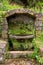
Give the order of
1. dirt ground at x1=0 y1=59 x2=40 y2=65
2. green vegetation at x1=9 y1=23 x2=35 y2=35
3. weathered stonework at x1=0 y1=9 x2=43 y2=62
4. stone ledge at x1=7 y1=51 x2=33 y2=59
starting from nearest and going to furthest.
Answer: dirt ground at x1=0 y1=59 x2=40 y2=65 → stone ledge at x1=7 y1=51 x2=33 y2=59 → weathered stonework at x1=0 y1=9 x2=43 y2=62 → green vegetation at x1=9 y1=23 x2=35 y2=35

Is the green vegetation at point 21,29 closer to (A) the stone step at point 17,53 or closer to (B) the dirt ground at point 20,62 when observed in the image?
(A) the stone step at point 17,53

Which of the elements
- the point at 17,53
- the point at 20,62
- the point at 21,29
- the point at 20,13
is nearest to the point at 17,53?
the point at 17,53

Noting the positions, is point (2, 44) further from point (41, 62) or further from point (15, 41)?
point (41, 62)

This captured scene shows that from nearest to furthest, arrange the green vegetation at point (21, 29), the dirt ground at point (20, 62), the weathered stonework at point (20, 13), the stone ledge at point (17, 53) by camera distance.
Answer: the dirt ground at point (20, 62) → the stone ledge at point (17, 53) → the weathered stonework at point (20, 13) → the green vegetation at point (21, 29)

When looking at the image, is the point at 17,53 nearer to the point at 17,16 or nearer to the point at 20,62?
the point at 20,62

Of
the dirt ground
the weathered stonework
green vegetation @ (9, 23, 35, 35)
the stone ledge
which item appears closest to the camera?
the dirt ground

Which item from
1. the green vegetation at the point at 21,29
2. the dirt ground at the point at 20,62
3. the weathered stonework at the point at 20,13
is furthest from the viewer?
Answer: the green vegetation at the point at 21,29

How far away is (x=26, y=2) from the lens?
11375 mm

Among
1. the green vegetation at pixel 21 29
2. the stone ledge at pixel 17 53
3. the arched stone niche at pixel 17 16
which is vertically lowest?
the stone ledge at pixel 17 53

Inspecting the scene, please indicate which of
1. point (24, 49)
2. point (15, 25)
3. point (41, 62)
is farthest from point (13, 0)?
point (41, 62)

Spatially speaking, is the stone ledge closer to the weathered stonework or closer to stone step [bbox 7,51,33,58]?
stone step [bbox 7,51,33,58]

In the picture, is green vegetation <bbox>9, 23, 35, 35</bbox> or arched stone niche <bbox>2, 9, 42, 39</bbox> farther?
green vegetation <bbox>9, 23, 35, 35</bbox>

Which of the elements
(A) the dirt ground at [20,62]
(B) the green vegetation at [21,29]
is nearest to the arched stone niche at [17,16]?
(B) the green vegetation at [21,29]

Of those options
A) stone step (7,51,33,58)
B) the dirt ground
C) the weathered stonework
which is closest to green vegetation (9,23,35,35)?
the weathered stonework
